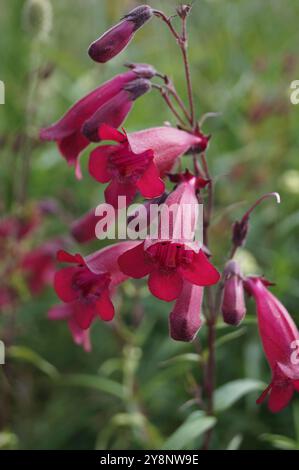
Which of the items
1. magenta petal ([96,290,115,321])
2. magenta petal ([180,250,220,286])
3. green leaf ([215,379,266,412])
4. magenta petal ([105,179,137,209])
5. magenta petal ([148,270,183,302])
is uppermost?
magenta petal ([105,179,137,209])

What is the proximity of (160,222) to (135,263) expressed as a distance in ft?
0.34

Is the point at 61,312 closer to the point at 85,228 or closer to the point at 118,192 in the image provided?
the point at 85,228

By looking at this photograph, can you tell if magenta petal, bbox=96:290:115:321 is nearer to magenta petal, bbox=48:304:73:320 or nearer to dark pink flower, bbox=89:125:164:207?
dark pink flower, bbox=89:125:164:207

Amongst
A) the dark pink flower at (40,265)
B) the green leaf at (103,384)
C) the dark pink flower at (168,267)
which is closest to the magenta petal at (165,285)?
the dark pink flower at (168,267)

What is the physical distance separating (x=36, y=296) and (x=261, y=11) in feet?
9.57

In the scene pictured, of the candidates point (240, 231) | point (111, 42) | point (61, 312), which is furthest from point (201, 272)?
point (61, 312)

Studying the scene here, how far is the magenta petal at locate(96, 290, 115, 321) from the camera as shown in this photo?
1492 mm

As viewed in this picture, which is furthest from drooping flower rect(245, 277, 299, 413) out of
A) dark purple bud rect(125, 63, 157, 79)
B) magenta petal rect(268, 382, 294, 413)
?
dark purple bud rect(125, 63, 157, 79)

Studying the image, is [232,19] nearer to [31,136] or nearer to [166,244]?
[31,136]

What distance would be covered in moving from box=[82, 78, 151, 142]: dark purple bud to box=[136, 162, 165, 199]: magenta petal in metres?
0.19

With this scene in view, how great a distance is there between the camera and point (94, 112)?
162cm

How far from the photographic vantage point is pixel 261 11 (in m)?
4.76

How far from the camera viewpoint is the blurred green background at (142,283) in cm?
232

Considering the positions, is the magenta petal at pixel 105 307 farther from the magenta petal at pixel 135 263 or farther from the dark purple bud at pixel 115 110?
the dark purple bud at pixel 115 110
